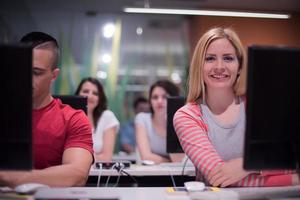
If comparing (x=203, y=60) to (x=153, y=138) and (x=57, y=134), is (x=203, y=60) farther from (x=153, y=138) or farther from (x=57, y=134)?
(x=153, y=138)

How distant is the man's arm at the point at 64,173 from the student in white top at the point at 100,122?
56.5 inches

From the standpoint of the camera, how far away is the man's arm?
1.43 m

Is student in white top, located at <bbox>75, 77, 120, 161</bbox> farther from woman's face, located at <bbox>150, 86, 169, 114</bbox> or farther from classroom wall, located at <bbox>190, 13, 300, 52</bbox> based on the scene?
classroom wall, located at <bbox>190, 13, 300, 52</bbox>

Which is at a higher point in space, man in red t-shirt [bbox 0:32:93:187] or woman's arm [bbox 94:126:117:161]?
man in red t-shirt [bbox 0:32:93:187]

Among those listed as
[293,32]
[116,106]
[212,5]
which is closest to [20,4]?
[116,106]

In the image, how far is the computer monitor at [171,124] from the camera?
230 centimetres

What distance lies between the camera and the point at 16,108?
117 cm

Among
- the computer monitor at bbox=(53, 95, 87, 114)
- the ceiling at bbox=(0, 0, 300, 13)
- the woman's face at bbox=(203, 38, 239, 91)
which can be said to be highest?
the ceiling at bbox=(0, 0, 300, 13)

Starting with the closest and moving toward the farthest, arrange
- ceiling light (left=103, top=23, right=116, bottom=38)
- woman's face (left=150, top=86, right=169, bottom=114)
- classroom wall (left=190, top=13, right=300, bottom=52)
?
woman's face (left=150, top=86, right=169, bottom=114), classroom wall (left=190, top=13, right=300, bottom=52), ceiling light (left=103, top=23, right=116, bottom=38)

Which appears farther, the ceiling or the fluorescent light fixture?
the fluorescent light fixture

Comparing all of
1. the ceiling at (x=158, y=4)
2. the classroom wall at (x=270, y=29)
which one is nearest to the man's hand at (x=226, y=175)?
the ceiling at (x=158, y=4)

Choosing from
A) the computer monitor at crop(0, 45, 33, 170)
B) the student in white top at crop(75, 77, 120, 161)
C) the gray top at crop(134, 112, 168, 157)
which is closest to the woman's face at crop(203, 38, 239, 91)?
the computer monitor at crop(0, 45, 33, 170)

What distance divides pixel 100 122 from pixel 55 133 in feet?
5.58

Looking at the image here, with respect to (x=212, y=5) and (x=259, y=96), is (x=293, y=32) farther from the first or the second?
(x=259, y=96)
